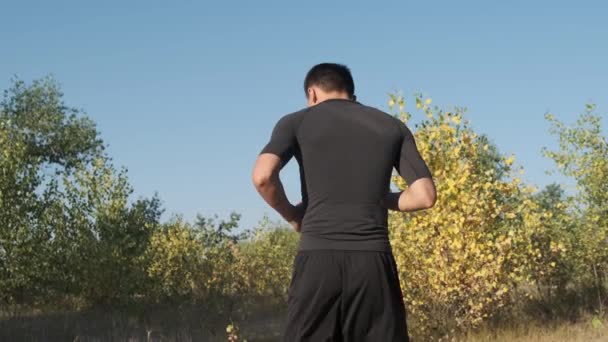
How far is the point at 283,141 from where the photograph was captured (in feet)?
11.6

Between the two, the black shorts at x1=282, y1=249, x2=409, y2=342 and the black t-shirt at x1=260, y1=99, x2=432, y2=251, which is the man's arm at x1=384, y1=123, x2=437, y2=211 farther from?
the black shorts at x1=282, y1=249, x2=409, y2=342

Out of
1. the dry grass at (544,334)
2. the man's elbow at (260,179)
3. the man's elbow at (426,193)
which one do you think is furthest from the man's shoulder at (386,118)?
the dry grass at (544,334)

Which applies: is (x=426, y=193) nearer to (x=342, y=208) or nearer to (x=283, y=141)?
(x=342, y=208)

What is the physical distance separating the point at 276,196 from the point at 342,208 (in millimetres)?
395

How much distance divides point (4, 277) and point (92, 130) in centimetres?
1847

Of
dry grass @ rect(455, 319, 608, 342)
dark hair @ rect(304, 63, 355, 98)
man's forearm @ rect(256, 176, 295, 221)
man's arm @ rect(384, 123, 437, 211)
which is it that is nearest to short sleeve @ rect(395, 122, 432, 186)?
man's arm @ rect(384, 123, 437, 211)

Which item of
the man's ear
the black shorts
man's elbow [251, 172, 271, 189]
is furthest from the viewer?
the man's ear

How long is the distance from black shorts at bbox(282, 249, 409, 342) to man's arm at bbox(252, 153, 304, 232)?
34 cm

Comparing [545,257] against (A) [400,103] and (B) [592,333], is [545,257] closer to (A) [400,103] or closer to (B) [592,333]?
(B) [592,333]

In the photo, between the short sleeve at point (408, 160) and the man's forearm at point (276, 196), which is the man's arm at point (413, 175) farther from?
the man's forearm at point (276, 196)

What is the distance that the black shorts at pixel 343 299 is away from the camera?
338 centimetres

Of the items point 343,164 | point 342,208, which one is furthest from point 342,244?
point 343,164

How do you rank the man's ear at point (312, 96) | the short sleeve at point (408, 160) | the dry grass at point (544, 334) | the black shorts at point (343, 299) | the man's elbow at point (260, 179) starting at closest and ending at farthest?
the black shorts at point (343, 299), the man's elbow at point (260, 179), the short sleeve at point (408, 160), the man's ear at point (312, 96), the dry grass at point (544, 334)

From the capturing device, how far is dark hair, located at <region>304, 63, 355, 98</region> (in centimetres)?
371
